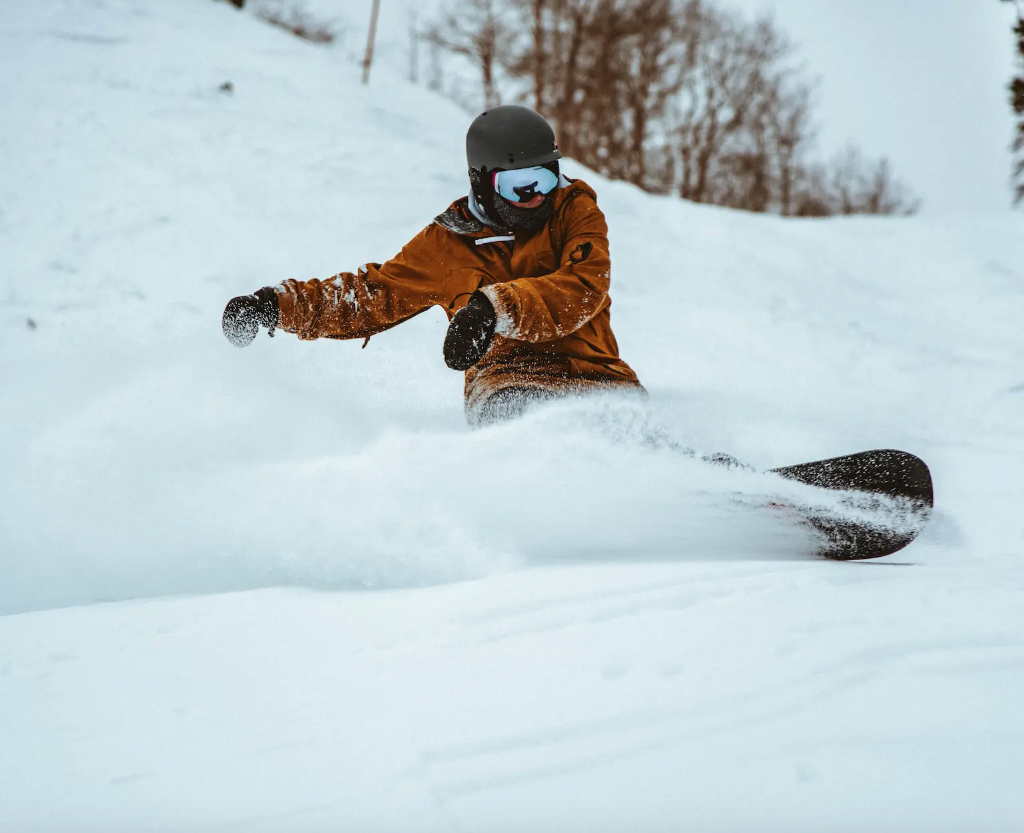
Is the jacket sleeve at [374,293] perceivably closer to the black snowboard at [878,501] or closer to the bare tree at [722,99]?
the black snowboard at [878,501]

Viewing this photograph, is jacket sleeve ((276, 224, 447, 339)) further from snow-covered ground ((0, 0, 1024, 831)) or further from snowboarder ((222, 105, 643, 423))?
snow-covered ground ((0, 0, 1024, 831))

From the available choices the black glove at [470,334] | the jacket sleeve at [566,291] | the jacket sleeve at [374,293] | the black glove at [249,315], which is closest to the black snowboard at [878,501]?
the jacket sleeve at [566,291]

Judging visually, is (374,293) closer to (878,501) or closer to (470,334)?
(470,334)

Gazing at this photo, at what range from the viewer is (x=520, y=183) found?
2445mm

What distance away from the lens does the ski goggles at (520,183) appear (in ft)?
8.02

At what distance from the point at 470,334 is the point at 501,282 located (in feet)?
1.35

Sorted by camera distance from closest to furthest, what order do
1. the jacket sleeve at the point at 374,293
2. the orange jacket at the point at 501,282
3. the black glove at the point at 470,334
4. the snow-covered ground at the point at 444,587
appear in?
the snow-covered ground at the point at 444,587
the black glove at the point at 470,334
the orange jacket at the point at 501,282
the jacket sleeve at the point at 374,293

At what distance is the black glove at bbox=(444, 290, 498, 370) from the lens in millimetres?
2037

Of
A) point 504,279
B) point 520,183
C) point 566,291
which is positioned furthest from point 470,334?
point 520,183

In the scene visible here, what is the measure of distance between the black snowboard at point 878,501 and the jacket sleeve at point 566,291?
921mm

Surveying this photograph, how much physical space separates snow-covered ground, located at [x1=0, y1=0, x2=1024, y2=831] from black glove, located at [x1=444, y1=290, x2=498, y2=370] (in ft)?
1.17

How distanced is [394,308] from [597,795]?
195 centimetres

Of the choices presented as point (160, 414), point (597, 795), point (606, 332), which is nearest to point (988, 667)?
point (597, 795)

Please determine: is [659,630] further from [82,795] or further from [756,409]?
[756,409]
